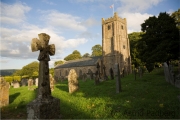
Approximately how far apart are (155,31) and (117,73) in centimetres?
1357

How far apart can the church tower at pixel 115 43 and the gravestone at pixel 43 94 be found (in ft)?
113

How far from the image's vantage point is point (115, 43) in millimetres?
39312

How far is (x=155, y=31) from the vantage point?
1914 cm

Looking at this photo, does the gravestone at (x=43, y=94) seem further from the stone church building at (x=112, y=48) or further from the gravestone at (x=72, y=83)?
the stone church building at (x=112, y=48)

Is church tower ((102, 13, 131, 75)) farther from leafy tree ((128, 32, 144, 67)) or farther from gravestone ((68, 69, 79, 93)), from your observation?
gravestone ((68, 69, 79, 93))

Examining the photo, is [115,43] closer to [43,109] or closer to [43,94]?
[43,94]

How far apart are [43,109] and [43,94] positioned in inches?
20.4

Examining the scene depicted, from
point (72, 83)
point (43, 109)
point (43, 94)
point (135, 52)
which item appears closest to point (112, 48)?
point (135, 52)

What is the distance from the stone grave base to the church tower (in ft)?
114

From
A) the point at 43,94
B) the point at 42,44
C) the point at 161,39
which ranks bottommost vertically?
the point at 43,94

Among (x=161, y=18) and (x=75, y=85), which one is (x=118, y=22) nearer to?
(x=161, y=18)

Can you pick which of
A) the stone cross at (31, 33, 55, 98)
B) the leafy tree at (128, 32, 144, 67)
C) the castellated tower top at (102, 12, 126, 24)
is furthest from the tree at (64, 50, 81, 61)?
the stone cross at (31, 33, 55, 98)

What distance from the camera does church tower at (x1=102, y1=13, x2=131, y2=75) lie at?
39.2 meters

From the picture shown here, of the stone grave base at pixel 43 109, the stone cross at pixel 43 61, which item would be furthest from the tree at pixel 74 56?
the stone grave base at pixel 43 109
